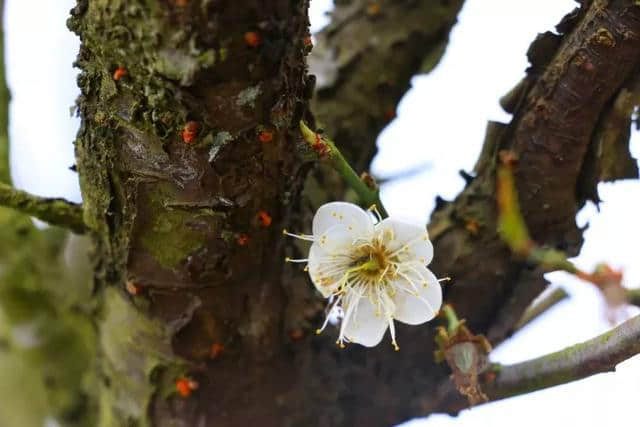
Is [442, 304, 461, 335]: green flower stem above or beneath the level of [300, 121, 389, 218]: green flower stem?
beneath

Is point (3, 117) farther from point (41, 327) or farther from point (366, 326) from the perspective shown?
point (366, 326)

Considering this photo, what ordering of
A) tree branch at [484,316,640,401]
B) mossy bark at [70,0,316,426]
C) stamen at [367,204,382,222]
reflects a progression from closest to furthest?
mossy bark at [70,0,316,426], tree branch at [484,316,640,401], stamen at [367,204,382,222]

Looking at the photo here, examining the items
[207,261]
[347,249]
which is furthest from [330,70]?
[207,261]

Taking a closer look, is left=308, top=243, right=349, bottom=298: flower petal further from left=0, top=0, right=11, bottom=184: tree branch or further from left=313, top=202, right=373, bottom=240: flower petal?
left=0, top=0, right=11, bottom=184: tree branch

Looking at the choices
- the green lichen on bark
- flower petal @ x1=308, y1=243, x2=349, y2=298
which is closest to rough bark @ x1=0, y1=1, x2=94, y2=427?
the green lichen on bark

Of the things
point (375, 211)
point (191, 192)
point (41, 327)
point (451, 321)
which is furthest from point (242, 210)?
point (41, 327)

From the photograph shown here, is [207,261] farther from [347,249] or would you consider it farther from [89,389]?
[89,389]
